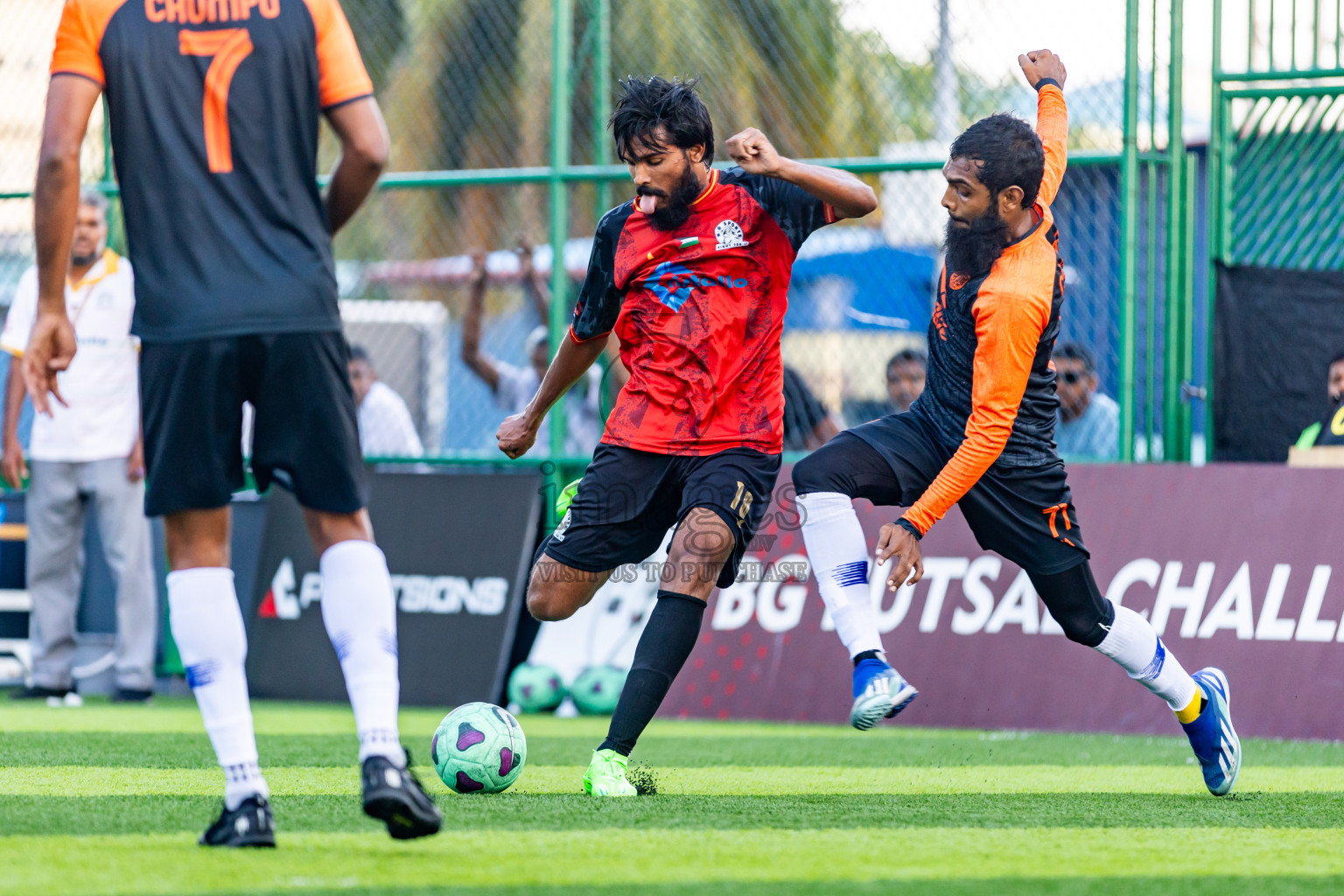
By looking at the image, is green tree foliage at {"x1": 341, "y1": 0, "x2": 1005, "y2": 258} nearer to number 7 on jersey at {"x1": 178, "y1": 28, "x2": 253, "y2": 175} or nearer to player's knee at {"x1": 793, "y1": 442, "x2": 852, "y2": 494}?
player's knee at {"x1": 793, "y1": 442, "x2": 852, "y2": 494}

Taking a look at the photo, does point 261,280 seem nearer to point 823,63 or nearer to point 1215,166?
point 1215,166

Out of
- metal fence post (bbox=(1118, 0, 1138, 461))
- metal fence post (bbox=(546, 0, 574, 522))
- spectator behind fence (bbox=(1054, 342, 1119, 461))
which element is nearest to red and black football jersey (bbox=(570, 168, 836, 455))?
metal fence post (bbox=(1118, 0, 1138, 461))

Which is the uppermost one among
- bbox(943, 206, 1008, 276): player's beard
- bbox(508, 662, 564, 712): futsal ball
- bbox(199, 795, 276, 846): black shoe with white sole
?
bbox(943, 206, 1008, 276): player's beard

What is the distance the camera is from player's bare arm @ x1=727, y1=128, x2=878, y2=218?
4.49m

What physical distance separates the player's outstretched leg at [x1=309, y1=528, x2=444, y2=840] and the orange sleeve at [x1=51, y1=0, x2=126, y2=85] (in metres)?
1.16

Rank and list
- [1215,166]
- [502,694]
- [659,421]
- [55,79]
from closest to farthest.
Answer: [55,79]
[659,421]
[1215,166]
[502,694]

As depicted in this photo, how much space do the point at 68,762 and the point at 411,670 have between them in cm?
318

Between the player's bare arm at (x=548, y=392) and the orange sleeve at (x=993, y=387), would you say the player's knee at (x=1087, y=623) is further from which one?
the player's bare arm at (x=548, y=392)

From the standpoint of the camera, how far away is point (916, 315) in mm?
9320

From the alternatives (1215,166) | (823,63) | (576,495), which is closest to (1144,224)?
(1215,166)

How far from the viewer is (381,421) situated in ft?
32.7

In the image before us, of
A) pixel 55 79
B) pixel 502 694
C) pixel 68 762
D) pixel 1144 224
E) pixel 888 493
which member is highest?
pixel 55 79

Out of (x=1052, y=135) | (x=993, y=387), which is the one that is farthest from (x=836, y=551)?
(x=1052, y=135)

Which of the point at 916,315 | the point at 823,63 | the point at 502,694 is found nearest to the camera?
the point at 502,694
